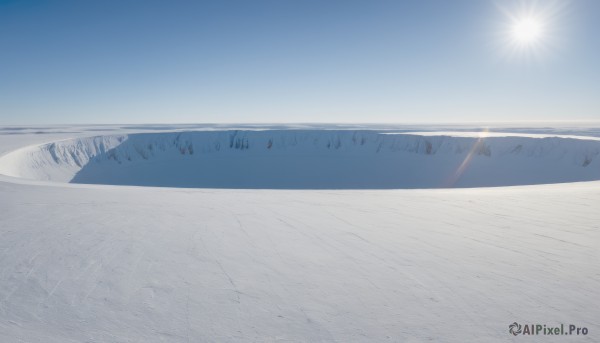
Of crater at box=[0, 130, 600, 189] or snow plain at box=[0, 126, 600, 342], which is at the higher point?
snow plain at box=[0, 126, 600, 342]

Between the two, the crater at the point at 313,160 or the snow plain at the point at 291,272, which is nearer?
the snow plain at the point at 291,272

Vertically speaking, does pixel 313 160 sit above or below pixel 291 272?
below

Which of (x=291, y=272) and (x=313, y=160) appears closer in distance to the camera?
(x=291, y=272)

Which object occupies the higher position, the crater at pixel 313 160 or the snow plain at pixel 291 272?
the snow plain at pixel 291 272

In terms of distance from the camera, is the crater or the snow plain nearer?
the snow plain
